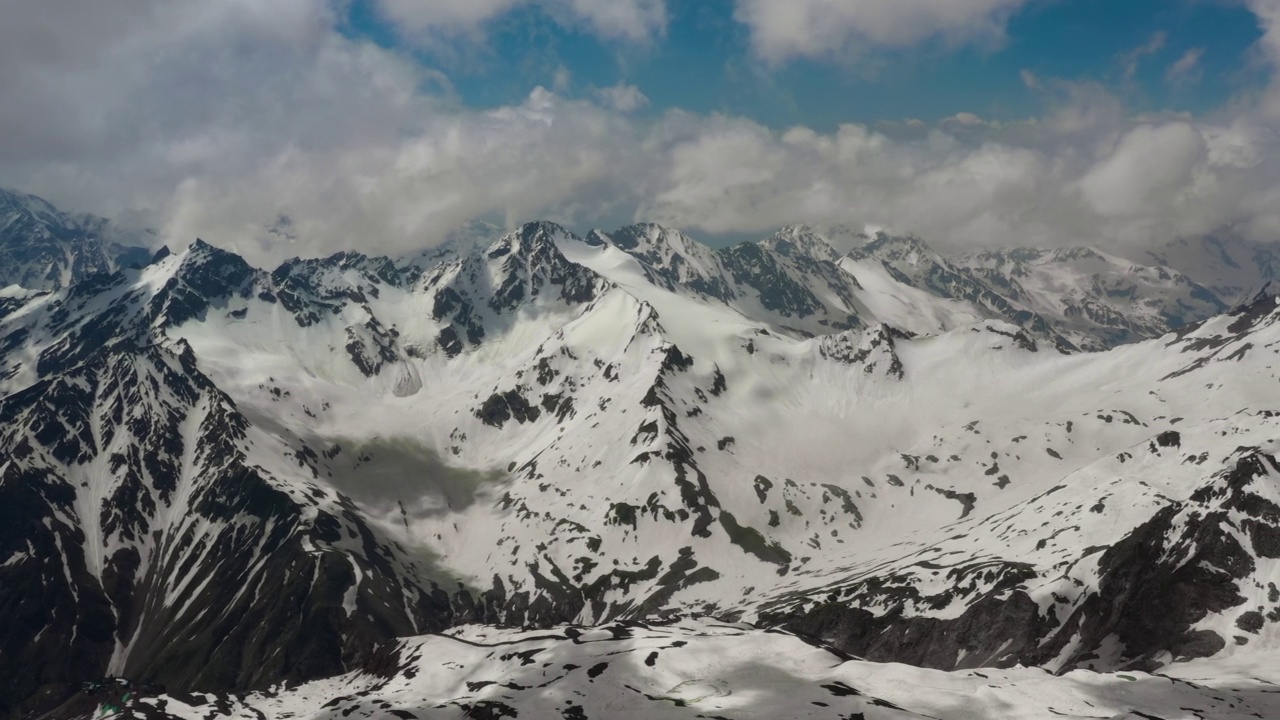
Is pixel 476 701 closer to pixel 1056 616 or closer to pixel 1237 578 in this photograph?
pixel 1056 616

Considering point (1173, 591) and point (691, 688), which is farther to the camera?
point (1173, 591)

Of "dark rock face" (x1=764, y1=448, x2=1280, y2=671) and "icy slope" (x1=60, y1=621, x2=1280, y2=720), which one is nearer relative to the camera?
"icy slope" (x1=60, y1=621, x2=1280, y2=720)

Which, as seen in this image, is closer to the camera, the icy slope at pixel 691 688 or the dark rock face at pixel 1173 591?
the icy slope at pixel 691 688

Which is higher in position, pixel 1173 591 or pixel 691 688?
pixel 1173 591

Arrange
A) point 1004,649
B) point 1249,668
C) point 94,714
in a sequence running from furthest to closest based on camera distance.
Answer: point 1004,649, point 94,714, point 1249,668

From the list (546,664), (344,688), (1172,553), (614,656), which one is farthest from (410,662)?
(1172,553)

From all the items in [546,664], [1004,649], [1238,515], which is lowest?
[1004,649]

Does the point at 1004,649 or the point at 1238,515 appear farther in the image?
the point at 1004,649

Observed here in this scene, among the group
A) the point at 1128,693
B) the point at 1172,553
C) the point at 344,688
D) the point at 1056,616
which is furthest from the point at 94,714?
the point at 1172,553

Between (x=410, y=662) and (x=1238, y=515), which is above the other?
(x=1238, y=515)

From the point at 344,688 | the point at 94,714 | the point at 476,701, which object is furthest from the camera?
the point at 344,688
